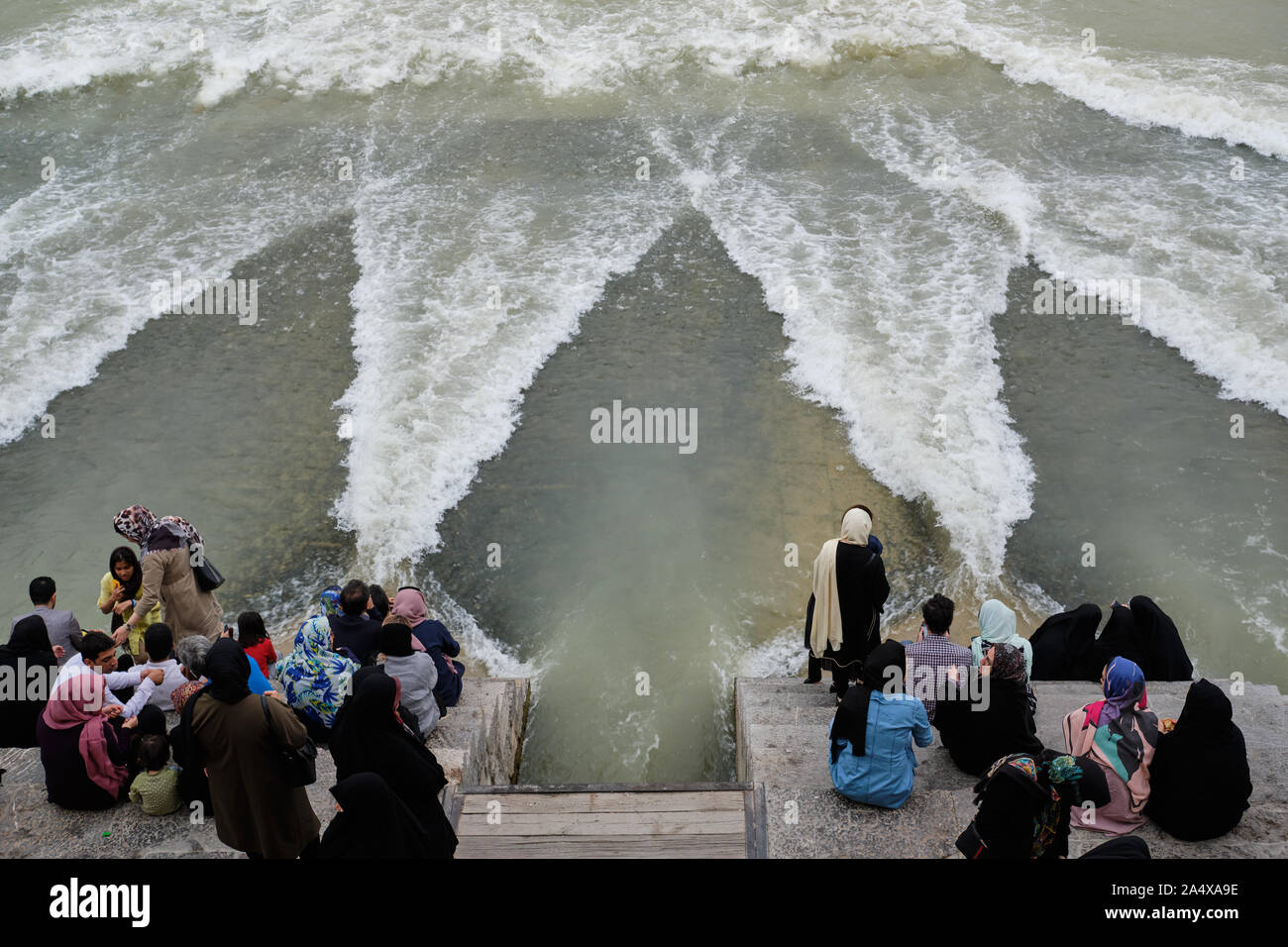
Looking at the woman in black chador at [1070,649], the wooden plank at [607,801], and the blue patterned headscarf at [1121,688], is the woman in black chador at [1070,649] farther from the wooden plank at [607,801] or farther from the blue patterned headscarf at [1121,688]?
the wooden plank at [607,801]

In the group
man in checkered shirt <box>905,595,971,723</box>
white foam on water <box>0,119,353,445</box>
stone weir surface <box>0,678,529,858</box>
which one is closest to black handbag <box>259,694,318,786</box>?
stone weir surface <box>0,678,529,858</box>

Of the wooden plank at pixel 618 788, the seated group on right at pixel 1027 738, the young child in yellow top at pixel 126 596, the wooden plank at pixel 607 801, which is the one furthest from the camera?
the young child in yellow top at pixel 126 596

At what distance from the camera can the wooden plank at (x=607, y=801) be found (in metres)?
5.63

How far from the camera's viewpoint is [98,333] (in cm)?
1261

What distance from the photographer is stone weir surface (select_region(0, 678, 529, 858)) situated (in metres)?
5.18

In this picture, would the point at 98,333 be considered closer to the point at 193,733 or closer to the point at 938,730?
the point at 193,733

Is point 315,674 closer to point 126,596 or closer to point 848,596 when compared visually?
point 126,596

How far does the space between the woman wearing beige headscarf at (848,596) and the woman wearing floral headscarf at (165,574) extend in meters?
4.04

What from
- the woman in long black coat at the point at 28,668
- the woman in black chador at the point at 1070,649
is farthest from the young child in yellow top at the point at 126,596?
the woman in black chador at the point at 1070,649

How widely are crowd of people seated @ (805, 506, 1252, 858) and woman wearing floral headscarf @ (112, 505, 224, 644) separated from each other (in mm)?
4107

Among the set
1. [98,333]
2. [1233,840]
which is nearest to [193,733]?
[1233,840]

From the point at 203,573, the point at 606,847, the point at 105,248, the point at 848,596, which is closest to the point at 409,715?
the point at 606,847

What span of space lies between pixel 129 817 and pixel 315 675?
120 centimetres

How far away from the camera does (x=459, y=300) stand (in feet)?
41.9
